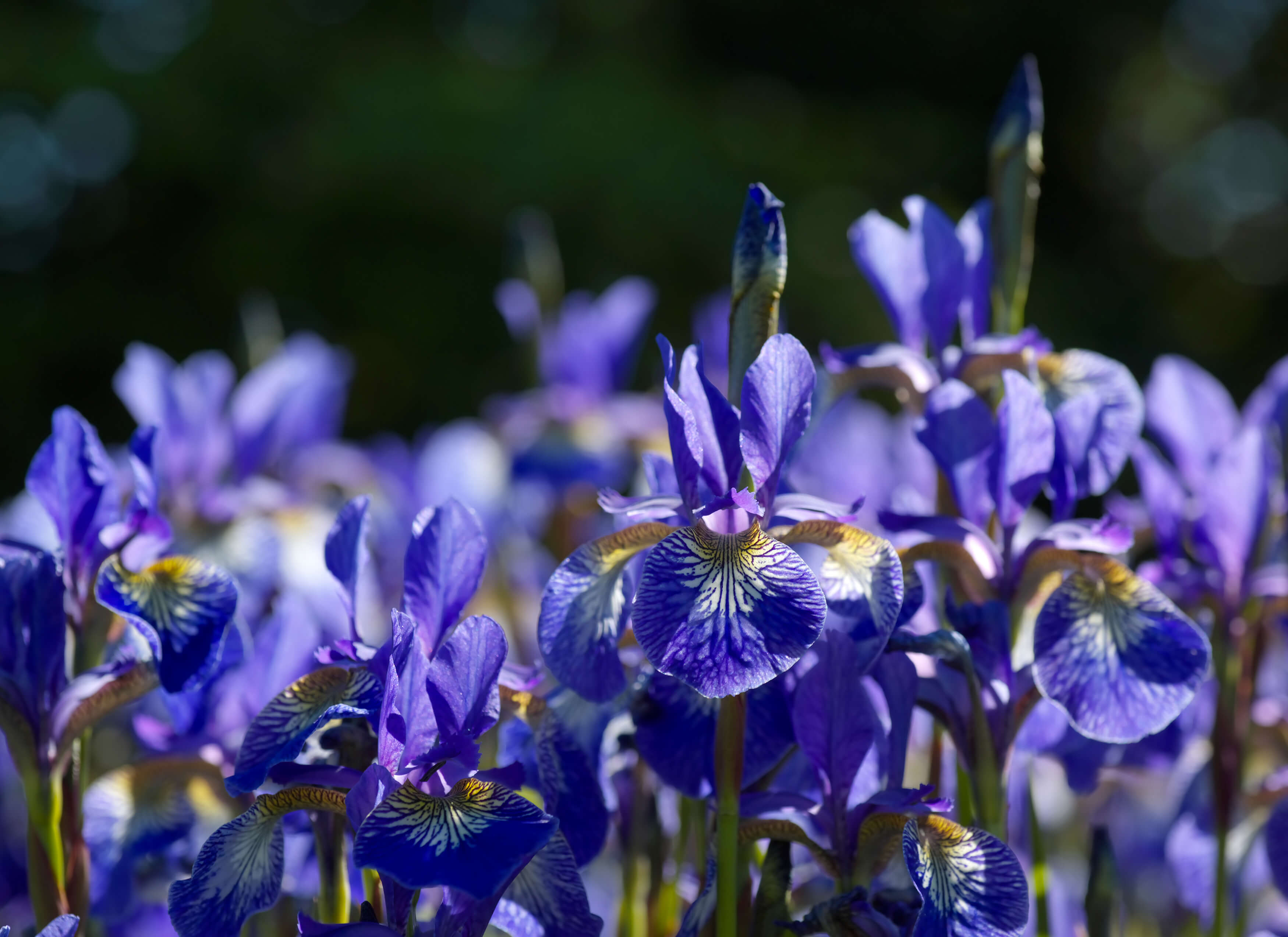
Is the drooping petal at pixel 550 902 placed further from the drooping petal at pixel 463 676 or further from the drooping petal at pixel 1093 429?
the drooping petal at pixel 1093 429

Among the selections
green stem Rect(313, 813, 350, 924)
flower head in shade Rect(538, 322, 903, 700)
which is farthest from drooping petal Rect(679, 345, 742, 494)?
green stem Rect(313, 813, 350, 924)

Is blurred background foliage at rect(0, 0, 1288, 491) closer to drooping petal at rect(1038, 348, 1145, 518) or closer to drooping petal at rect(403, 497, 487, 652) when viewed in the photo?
drooping petal at rect(1038, 348, 1145, 518)

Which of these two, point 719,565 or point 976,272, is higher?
point 976,272

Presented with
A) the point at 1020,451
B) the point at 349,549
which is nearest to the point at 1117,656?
the point at 1020,451

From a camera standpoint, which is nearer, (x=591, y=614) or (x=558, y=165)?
(x=591, y=614)

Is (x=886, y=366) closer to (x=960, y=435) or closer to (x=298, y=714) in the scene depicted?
(x=960, y=435)

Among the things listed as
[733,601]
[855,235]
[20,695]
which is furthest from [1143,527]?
[20,695]

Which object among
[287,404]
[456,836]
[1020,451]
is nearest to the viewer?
[456,836]

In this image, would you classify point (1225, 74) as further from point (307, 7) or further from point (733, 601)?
point (733, 601)
